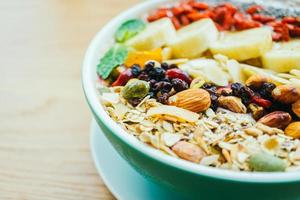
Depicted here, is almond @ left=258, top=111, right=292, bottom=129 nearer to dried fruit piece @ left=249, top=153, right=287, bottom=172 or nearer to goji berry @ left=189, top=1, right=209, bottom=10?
dried fruit piece @ left=249, top=153, right=287, bottom=172

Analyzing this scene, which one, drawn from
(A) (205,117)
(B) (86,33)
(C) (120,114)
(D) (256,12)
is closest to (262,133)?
(A) (205,117)

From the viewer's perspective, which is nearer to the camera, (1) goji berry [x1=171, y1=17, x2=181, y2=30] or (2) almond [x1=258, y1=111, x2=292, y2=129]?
(2) almond [x1=258, y1=111, x2=292, y2=129]

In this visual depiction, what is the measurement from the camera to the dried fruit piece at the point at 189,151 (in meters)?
0.55

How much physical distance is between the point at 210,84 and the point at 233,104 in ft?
0.22

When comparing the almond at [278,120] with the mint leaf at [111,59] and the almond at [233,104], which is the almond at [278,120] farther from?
the mint leaf at [111,59]

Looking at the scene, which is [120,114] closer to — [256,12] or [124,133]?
[124,133]

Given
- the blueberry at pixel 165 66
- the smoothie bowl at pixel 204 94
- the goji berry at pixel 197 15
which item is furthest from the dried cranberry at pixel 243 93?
the goji berry at pixel 197 15

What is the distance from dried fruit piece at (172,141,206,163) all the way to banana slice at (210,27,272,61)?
0.70ft

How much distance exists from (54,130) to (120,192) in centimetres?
20

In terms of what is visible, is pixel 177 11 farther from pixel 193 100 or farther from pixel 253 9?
pixel 193 100

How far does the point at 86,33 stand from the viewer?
41.9 inches

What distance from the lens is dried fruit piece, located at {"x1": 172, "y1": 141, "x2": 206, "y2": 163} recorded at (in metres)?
0.55

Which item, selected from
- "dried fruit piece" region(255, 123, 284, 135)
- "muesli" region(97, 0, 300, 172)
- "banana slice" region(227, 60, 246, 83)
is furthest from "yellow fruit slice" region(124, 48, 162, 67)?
"dried fruit piece" region(255, 123, 284, 135)

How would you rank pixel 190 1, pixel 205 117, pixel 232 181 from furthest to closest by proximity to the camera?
pixel 190 1
pixel 205 117
pixel 232 181
